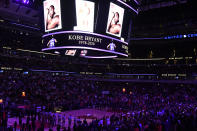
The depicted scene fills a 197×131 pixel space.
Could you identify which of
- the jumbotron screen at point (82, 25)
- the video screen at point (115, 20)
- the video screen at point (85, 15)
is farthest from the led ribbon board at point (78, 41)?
the video screen at point (115, 20)

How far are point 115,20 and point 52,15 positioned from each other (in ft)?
10.6

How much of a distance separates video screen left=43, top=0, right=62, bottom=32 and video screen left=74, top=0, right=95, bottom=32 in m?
0.89

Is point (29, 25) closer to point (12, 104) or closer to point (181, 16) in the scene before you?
point (12, 104)

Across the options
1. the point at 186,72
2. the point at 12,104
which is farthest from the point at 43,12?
the point at 186,72

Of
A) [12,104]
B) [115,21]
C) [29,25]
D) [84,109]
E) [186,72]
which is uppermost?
[29,25]

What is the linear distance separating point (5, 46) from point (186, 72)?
123 ft

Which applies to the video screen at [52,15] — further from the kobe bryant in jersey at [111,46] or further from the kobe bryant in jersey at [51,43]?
the kobe bryant in jersey at [111,46]

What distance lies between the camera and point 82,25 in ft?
30.5

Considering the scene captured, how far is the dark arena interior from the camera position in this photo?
31.8ft

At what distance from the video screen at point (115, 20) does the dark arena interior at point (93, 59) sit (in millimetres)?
50

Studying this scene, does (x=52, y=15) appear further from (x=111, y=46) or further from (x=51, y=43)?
(x=111, y=46)

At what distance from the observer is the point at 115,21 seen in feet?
34.7

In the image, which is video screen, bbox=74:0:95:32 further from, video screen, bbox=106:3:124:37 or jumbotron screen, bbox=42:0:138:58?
video screen, bbox=106:3:124:37

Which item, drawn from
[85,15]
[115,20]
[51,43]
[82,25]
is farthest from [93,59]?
[82,25]
